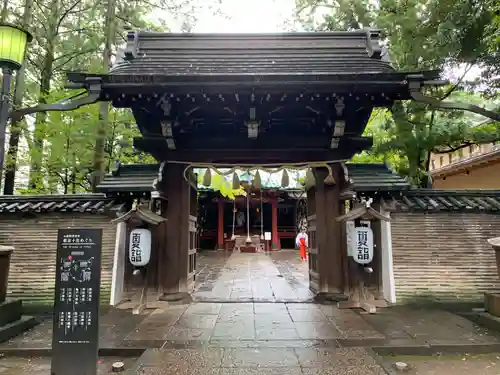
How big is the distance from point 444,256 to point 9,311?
8449 mm

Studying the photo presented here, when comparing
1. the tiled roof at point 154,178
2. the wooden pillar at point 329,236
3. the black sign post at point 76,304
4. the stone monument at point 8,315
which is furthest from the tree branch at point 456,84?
the stone monument at point 8,315

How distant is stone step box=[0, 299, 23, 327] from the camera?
5.25 metres

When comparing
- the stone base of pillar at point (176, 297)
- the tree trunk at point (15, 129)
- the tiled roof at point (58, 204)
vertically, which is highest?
the tree trunk at point (15, 129)

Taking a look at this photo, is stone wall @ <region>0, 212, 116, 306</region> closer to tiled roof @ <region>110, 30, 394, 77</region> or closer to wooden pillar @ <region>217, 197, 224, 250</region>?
tiled roof @ <region>110, 30, 394, 77</region>

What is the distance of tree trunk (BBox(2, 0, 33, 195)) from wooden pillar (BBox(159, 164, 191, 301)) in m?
7.06

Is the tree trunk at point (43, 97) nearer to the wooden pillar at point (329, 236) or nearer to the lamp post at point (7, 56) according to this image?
the lamp post at point (7, 56)

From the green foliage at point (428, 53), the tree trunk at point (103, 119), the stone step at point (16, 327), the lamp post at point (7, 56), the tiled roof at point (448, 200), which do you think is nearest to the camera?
the lamp post at point (7, 56)

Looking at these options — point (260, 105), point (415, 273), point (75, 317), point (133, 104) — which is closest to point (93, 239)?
point (75, 317)

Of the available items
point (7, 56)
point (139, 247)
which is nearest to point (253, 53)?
point (7, 56)

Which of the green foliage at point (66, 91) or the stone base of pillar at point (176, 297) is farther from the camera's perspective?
the green foliage at point (66, 91)

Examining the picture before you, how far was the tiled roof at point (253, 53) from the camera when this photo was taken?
6.30 metres

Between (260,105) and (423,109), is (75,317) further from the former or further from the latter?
(423,109)

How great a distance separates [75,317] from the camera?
351 centimetres

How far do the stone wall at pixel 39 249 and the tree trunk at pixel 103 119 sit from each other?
9.09 feet
